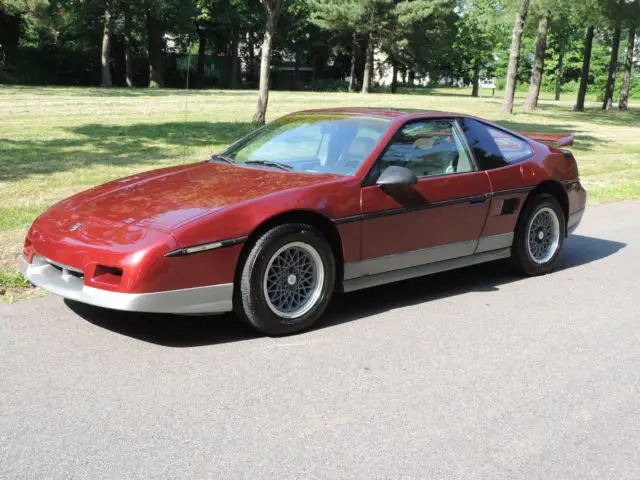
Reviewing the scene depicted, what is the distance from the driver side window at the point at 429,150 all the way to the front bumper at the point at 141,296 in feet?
5.17

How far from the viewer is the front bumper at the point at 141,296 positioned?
429 centimetres

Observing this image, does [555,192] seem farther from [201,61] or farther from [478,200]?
[201,61]

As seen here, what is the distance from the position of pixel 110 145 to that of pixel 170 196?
9950 millimetres

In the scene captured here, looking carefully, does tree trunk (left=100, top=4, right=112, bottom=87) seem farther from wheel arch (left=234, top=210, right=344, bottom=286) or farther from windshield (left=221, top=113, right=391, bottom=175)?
wheel arch (left=234, top=210, right=344, bottom=286)

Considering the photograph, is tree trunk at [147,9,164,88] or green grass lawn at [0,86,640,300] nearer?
green grass lawn at [0,86,640,300]

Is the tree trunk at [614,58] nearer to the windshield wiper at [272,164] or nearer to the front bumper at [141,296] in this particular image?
the windshield wiper at [272,164]

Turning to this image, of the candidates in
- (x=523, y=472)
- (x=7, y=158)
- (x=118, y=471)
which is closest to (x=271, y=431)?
(x=118, y=471)

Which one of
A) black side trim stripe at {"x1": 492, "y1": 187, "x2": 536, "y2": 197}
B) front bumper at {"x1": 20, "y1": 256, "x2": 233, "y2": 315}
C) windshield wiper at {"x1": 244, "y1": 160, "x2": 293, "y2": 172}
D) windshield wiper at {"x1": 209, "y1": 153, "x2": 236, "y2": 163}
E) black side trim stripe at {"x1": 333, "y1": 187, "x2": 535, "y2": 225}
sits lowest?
front bumper at {"x1": 20, "y1": 256, "x2": 233, "y2": 315}

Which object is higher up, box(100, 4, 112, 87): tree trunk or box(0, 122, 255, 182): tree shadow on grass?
box(100, 4, 112, 87): tree trunk

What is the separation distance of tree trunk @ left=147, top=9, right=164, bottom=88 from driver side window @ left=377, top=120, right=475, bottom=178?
1656 inches

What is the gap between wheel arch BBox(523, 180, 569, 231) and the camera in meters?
6.55

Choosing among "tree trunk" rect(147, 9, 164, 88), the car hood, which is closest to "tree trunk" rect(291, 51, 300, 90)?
"tree trunk" rect(147, 9, 164, 88)

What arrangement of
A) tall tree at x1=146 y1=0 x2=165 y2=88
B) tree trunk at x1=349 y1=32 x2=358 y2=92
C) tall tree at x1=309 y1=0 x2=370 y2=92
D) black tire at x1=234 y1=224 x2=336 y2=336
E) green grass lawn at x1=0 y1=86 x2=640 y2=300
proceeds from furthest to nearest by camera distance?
tree trunk at x1=349 y1=32 x2=358 y2=92, tall tree at x1=309 y1=0 x2=370 y2=92, tall tree at x1=146 y1=0 x2=165 y2=88, green grass lawn at x1=0 y1=86 x2=640 y2=300, black tire at x1=234 y1=224 x2=336 y2=336

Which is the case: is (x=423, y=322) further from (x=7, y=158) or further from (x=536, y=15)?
(x=536, y=15)
